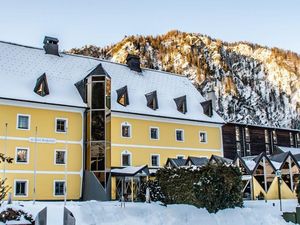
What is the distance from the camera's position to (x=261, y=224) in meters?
25.6

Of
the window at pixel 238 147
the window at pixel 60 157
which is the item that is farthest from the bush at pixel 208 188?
the window at pixel 238 147

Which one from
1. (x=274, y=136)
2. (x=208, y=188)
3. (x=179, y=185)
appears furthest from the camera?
(x=274, y=136)

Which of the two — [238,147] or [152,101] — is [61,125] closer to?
[152,101]

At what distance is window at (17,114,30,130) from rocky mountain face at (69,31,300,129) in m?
75.7

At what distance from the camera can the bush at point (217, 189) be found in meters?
26.8

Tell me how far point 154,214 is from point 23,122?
42.5ft

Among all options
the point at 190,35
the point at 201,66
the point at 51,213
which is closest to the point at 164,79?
the point at 51,213

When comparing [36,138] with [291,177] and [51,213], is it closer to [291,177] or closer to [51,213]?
[51,213]

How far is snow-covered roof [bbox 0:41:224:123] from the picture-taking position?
32781 millimetres

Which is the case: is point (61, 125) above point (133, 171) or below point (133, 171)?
above

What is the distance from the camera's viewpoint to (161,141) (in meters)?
38.2

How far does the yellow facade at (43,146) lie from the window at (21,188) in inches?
6.5

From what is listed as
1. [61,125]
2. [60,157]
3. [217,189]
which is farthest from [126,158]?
[217,189]

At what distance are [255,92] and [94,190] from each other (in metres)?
90.0
